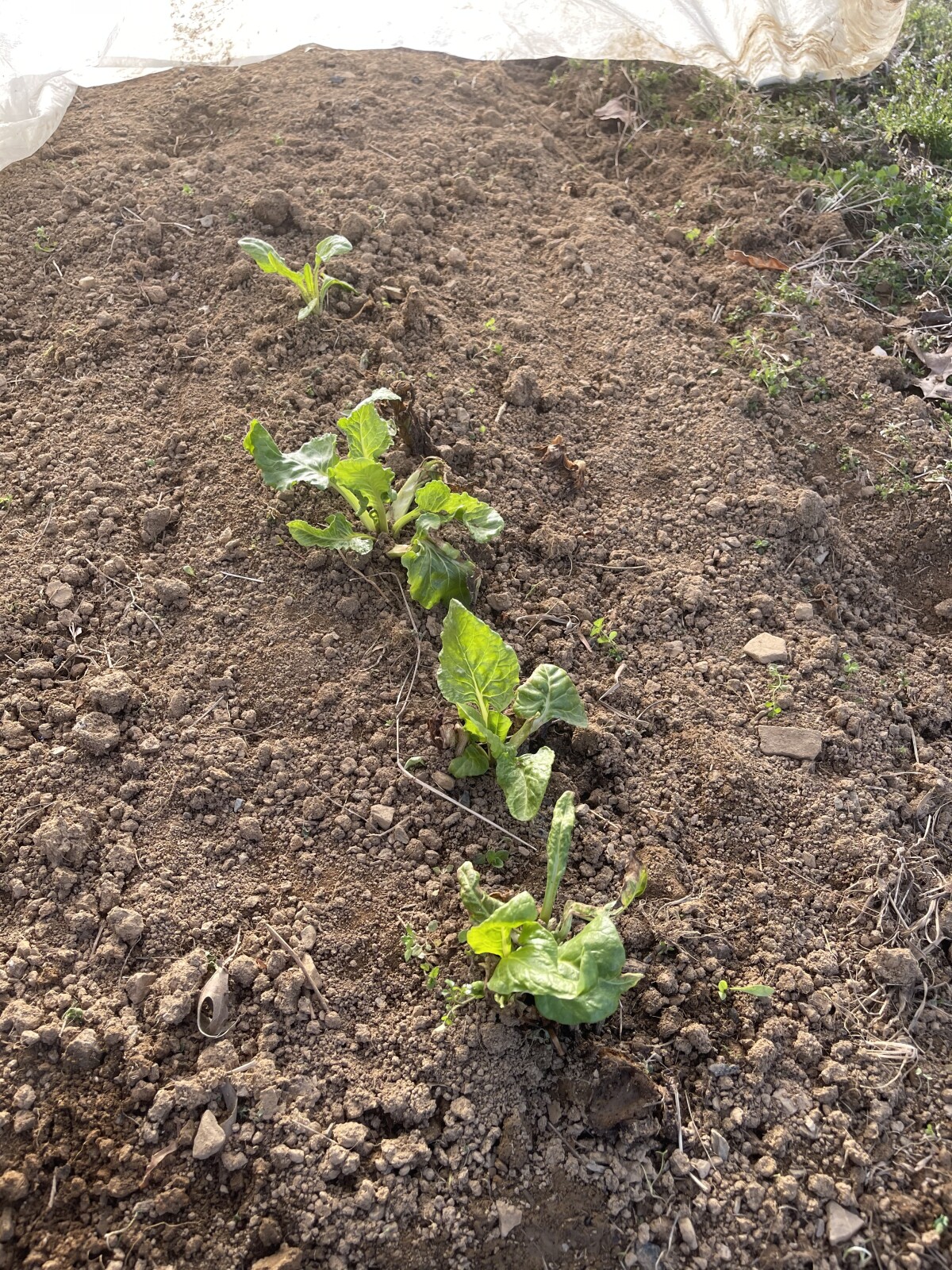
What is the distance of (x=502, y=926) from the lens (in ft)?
5.98

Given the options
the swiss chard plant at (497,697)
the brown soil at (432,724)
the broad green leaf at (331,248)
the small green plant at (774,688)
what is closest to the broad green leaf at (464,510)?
the brown soil at (432,724)

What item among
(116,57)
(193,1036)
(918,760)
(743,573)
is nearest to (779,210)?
(743,573)

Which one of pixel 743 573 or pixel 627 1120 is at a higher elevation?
Answer: pixel 743 573

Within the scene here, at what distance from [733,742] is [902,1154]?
950 mm

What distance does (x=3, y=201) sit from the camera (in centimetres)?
326

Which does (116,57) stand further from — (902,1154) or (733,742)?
(902,1154)

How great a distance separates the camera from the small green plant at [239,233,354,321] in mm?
2842

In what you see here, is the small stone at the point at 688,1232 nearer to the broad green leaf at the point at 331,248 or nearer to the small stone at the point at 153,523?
the small stone at the point at 153,523

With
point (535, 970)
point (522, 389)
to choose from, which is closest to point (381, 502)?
point (522, 389)

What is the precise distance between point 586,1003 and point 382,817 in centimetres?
65

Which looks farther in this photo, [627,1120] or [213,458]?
[213,458]

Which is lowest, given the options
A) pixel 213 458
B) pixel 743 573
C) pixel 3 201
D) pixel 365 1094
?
pixel 365 1094

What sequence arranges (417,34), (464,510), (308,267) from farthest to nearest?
(417,34), (308,267), (464,510)

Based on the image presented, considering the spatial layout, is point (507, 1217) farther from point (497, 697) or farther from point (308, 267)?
point (308, 267)
